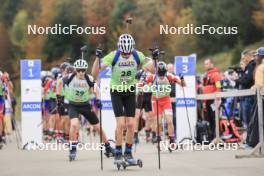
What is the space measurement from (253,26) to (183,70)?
129ft

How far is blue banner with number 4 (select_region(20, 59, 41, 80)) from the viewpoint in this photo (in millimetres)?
22688

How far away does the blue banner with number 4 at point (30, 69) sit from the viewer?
74.4ft

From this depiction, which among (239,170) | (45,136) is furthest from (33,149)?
(239,170)

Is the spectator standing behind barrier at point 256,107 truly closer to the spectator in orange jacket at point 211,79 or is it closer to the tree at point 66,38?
the spectator in orange jacket at point 211,79

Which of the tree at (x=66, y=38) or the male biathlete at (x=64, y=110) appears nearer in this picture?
the male biathlete at (x=64, y=110)

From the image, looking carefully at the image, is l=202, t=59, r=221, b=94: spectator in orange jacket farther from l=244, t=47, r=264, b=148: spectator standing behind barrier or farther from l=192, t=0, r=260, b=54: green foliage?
l=192, t=0, r=260, b=54: green foliage

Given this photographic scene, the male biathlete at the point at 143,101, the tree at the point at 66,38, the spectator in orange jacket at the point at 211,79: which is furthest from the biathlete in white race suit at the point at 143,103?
the tree at the point at 66,38

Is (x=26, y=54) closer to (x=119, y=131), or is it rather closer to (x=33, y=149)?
(x=33, y=149)

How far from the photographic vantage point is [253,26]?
6094 cm

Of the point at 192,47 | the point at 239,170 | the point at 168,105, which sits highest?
the point at 192,47

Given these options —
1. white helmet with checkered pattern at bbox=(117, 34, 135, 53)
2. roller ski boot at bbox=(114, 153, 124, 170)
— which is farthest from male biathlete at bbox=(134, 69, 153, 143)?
roller ski boot at bbox=(114, 153, 124, 170)

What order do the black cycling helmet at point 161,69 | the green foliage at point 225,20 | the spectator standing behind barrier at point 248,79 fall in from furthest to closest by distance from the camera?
1. the green foliage at point 225,20
2. the black cycling helmet at point 161,69
3. the spectator standing behind barrier at point 248,79

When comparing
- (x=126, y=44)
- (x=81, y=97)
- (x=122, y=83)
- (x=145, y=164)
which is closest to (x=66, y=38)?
(x=81, y=97)

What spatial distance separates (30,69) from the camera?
22.8m
